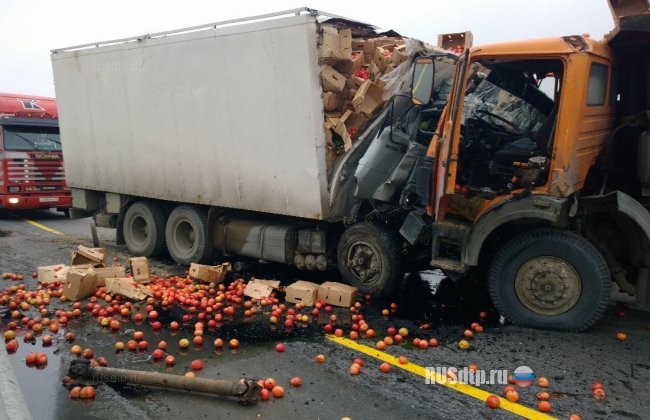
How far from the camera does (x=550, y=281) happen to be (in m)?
5.32

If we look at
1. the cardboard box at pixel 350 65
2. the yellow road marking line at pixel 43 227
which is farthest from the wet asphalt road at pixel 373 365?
the yellow road marking line at pixel 43 227

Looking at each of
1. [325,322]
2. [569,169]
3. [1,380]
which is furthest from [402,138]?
[1,380]

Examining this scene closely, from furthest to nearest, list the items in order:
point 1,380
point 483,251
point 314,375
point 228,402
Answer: point 483,251, point 314,375, point 228,402, point 1,380

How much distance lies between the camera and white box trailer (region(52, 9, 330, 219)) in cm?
666

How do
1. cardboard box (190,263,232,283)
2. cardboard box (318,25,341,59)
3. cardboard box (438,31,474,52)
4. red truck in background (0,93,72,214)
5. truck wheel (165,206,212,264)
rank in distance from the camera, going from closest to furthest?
cardboard box (318,25,341,59) → cardboard box (190,263,232,283) → cardboard box (438,31,474,52) → truck wheel (165,206,212,264) → red truck in background (0,93,72,214)

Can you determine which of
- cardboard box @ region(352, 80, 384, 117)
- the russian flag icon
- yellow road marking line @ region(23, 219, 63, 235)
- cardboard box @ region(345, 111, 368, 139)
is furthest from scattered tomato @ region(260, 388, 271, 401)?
yellow road marking line @ region(23, 219, 63, 235)

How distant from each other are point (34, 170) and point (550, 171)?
45.8ft

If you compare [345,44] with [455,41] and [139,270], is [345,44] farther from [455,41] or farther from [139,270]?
[139,270]

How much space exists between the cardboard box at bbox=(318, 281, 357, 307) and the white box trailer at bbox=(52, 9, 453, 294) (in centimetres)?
35

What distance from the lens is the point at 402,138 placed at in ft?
21.0

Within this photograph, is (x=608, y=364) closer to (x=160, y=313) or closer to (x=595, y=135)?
(x=595, y=135)

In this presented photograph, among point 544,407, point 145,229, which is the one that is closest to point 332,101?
point 544,407

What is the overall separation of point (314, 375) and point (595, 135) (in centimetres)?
380

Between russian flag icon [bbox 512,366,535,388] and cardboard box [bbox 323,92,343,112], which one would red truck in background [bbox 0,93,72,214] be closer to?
cardboard box [bbox 323,92,343,112]
